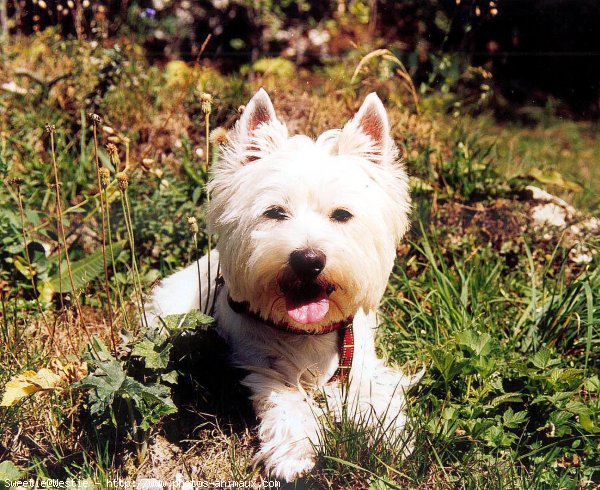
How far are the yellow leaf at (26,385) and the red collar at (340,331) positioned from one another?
83 centimetres

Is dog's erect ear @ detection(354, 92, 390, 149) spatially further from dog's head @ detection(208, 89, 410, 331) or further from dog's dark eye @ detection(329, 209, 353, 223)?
dog's dark eye @ detection(329, 209, 353, 223)

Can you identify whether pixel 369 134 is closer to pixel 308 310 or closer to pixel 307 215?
pixel 307 215

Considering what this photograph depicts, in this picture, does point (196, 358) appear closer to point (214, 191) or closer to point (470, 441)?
point (214, 191)

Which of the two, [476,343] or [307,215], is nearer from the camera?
[307,215]

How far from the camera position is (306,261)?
243 centimetres

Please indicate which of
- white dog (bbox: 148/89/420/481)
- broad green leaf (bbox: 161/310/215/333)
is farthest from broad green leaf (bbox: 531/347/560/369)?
broad green leaf (bbox: 161/310/215/333)

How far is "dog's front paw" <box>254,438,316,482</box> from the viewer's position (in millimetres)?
2521

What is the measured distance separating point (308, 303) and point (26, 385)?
1184 millimetres

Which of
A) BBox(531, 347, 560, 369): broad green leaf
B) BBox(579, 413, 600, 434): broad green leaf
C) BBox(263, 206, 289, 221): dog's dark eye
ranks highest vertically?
BBox(263, 206, 289, 221): dog's dark eye

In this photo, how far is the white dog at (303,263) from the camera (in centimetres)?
254

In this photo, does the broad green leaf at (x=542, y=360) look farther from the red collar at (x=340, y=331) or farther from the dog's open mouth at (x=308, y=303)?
the dog's open mouth at (x=308, y=303)

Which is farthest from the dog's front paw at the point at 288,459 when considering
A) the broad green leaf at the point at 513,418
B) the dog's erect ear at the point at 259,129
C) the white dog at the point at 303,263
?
the dog's erect ear at the point at 259,129

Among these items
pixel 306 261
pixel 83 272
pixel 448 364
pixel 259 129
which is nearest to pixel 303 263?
pixel 306 261

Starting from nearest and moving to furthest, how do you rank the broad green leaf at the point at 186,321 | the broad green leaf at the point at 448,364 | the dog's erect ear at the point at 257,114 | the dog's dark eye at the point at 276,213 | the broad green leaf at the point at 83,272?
the broad green leaf at the point at 186,321 → the dog's dark eye at the point at 276,213 → the dog's erect ear at the point at 257,114 → the broad green leaf at the point at 448,364 → the broad green leaf at the point at 83,272
